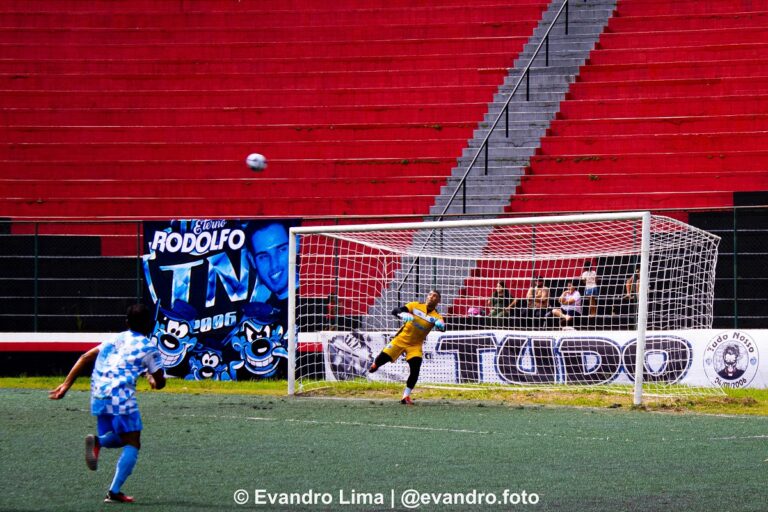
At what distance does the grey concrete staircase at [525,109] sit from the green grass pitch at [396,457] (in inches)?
325

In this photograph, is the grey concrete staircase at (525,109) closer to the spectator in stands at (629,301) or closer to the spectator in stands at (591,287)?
the spectator in stands at (591,287)

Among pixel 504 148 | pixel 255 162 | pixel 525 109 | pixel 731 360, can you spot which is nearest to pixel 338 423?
pixel 731 360

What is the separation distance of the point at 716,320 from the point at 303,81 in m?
12.0

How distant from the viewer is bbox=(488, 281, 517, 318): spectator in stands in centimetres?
1809

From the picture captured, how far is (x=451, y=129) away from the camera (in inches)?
979

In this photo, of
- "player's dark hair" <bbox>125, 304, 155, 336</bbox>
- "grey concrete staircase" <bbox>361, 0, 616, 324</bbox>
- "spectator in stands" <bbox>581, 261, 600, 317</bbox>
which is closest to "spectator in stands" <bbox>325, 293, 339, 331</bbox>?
"grey concrete staircase" <bbox>361, 0, 616, 324</bbox>

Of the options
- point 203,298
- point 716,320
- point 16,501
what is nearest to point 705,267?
point 716,320

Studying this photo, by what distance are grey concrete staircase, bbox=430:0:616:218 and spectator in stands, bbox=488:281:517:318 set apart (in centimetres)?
433

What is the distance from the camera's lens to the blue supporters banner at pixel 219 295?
63.0ft

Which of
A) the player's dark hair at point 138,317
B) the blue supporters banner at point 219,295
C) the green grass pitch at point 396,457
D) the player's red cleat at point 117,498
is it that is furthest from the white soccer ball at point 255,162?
the player's red cleat at point 117,498

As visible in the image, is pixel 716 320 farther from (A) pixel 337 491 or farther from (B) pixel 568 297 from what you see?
(A) pixel 337 491

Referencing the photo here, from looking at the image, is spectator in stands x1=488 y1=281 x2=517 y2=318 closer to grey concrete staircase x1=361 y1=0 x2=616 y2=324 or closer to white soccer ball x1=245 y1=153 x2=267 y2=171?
grey concrete staircase x1=361 y1=0 x2=616 y2=324

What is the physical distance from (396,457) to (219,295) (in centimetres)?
942

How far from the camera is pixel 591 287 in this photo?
17.7m
